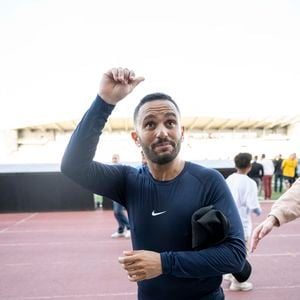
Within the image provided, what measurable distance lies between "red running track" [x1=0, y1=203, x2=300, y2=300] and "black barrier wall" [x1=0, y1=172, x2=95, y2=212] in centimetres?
294

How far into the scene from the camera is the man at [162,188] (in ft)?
4.56

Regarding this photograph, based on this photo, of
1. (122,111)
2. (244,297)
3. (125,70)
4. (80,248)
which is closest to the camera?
(125,70)

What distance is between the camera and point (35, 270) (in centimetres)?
509

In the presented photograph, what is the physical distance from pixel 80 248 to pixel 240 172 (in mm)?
3678

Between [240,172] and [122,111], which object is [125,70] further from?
[122,111]

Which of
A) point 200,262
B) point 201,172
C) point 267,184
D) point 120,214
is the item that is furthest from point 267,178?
point 200,262

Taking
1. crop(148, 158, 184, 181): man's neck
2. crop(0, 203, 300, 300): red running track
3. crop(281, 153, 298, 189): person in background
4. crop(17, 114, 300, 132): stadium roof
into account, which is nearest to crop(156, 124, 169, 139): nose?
crop(148, 158, 184, 181): man's neck

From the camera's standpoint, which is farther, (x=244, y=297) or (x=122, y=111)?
(x=122, y=111)

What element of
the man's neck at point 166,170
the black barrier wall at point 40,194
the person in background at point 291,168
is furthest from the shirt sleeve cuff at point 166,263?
the person in background at point 291,168

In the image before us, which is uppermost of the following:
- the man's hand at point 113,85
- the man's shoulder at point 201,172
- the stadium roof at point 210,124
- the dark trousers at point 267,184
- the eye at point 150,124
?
the stadium roof at point 210,124

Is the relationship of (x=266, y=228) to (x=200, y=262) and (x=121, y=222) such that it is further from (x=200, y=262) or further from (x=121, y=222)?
(x=121, y=222)

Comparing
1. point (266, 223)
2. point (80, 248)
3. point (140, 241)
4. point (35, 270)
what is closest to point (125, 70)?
point (140, 241)

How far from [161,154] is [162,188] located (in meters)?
0.16

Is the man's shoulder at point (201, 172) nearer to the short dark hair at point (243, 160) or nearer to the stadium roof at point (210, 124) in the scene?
the short dark hair at point (243, 160)
